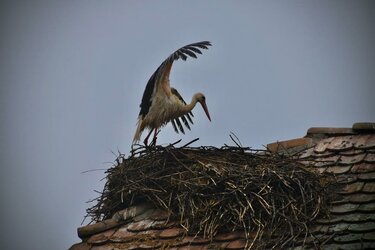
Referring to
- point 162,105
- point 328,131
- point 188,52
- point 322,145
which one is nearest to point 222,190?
point 322,145

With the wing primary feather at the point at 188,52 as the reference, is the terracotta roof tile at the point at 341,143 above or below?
below

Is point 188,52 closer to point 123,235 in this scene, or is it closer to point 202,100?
point 202,100

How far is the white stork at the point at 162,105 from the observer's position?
1097 cm

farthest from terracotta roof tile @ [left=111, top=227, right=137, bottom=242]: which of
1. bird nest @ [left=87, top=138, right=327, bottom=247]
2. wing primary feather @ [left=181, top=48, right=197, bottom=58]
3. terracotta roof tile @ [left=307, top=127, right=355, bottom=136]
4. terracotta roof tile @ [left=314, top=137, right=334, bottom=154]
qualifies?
wing primary feather @ [left=181, top=48, right=197, bottom=58]

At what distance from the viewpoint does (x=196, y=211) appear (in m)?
7.53

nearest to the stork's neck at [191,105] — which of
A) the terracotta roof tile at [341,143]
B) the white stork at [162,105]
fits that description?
the white stork at [162,105]

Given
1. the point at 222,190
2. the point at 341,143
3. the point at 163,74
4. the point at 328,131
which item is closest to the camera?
the point at 222,190

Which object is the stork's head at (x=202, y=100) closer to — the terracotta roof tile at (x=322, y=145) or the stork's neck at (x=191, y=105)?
the stork's neck at (x=191, y=105)

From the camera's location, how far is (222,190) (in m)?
7.75

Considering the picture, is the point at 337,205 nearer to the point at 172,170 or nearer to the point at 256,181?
the point at 256,181

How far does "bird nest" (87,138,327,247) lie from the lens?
23.9 ft

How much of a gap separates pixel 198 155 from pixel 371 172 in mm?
1707

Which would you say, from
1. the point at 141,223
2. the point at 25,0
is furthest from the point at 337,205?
the point at 25,0

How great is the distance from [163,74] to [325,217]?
4.17 m
